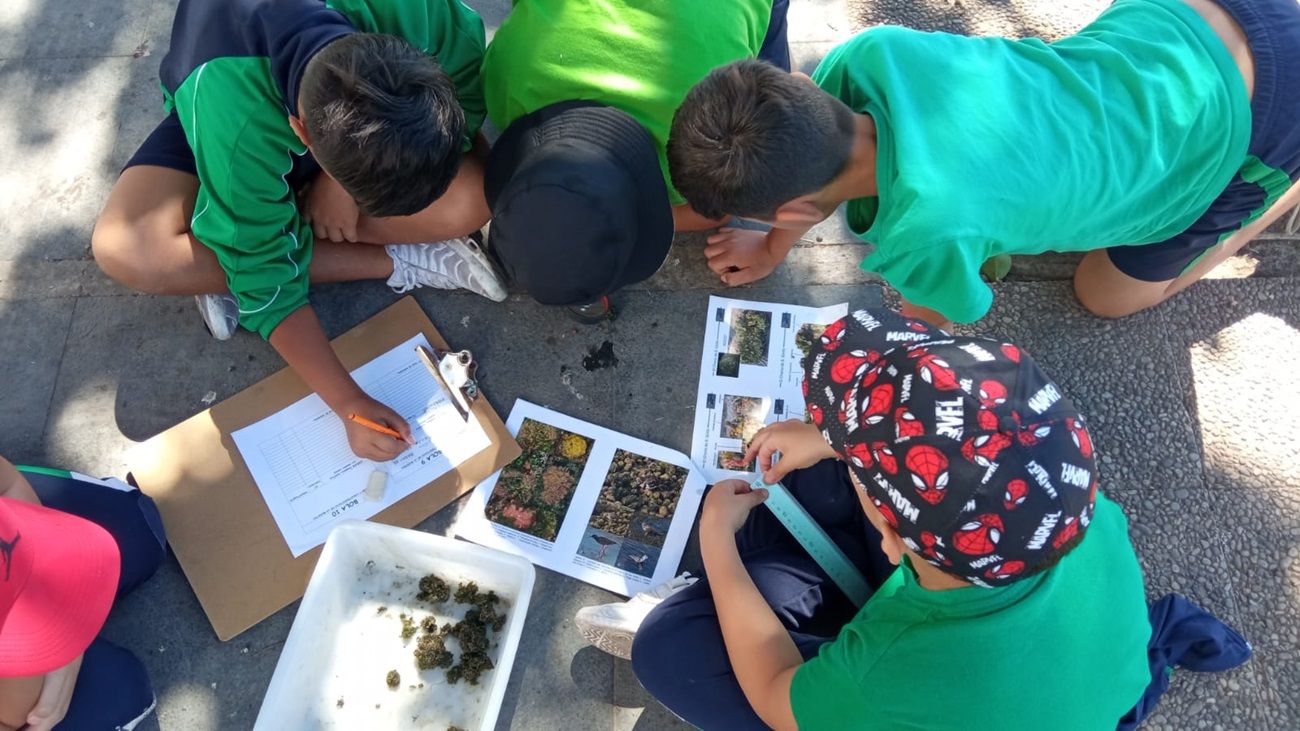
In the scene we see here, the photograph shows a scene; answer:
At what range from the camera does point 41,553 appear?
126 centimetres

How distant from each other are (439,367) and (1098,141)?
4.24 ft

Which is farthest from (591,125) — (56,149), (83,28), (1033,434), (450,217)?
(83,28)

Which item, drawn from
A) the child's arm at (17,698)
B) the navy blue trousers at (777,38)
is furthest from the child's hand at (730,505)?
the child's arm at (17,698)

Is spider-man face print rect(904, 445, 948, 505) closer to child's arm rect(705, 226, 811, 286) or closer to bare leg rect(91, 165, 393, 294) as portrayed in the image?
child's arm rect(705, 226, 811, 286)

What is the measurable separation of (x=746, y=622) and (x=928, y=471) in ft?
1.77

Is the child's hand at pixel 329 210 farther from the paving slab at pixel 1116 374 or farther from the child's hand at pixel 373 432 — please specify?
the paving slab at pixel 1116 374

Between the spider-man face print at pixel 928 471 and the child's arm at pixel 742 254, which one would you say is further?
the child's arm at pixel 742 254

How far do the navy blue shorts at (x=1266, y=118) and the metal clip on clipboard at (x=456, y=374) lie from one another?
57.7 inches

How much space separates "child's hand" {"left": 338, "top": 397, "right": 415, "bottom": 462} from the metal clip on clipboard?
0.39 feet

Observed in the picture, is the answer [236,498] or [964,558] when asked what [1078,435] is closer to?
[964,558]

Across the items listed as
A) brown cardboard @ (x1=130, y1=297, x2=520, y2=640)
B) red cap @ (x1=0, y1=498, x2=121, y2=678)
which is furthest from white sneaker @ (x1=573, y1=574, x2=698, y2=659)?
red cap @ (x1=0, y1=498, x2=121, y2=678)

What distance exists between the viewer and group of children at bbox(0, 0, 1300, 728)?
3.16 feet

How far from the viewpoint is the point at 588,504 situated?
5.45 ft

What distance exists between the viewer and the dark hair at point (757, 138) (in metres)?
1.17
